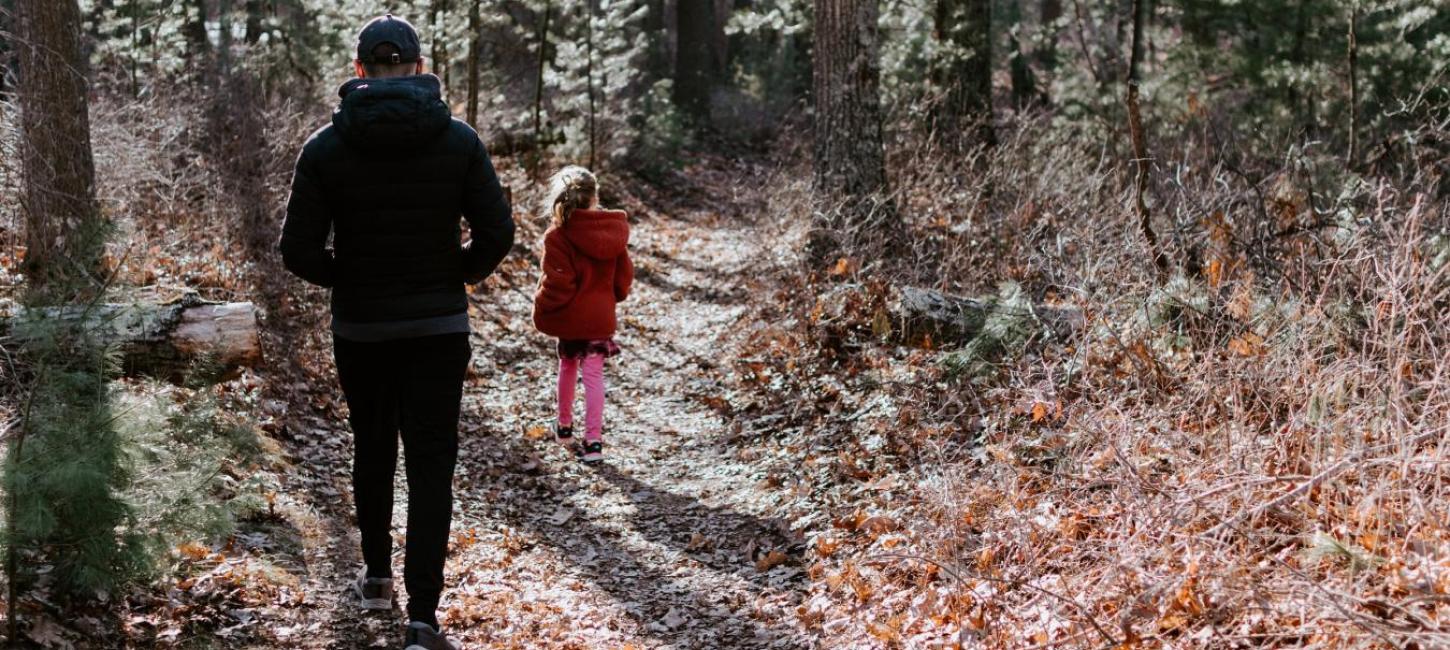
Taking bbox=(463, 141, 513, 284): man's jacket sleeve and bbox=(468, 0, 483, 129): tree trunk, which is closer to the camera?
bbox=(463, 141, 513, 284): man's jacket sleeve

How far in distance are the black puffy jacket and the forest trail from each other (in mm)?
1430

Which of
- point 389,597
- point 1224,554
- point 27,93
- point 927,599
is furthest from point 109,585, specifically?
point 27,93

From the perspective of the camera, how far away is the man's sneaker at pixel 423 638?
4148 millimetres

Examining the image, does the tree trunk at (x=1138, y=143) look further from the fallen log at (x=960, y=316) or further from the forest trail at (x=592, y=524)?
the forest trail at (x=592, y=524)

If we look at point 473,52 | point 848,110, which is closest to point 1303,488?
point 848,110

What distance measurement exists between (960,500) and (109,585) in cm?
316

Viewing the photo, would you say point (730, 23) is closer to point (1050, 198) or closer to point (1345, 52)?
point (1050, 198)

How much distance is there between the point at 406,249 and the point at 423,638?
1413 mm

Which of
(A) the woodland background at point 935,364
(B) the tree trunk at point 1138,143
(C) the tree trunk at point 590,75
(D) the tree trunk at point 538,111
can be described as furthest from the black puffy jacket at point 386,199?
(C) the tree trunk at point 590,75

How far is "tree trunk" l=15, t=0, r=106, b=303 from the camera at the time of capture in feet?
24.3

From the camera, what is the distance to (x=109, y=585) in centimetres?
390

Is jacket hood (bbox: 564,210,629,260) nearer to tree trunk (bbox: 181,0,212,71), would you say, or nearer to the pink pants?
the pink pants

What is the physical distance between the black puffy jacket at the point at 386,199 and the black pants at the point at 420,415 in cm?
14

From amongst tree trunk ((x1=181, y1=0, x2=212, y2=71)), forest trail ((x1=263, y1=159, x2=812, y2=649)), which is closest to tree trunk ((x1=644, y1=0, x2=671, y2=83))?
tree trunk ((x1=181, y1=0, x2=212, y2=71))
